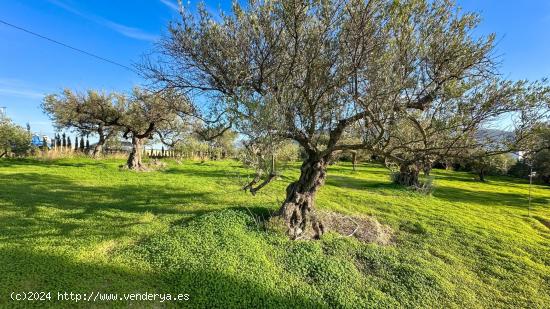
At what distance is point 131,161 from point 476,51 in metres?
15.7

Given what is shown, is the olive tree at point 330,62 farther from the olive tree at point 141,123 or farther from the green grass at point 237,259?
the olive tree at point 141,123

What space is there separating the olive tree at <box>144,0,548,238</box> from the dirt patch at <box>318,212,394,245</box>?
930mm

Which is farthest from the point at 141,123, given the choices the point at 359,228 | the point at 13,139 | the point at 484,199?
the point at 484,199

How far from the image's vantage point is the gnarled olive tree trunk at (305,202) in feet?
20.7

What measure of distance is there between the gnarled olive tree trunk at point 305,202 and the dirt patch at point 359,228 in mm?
517

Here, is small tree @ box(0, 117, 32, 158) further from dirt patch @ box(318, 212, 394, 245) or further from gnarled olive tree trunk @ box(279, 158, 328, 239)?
dirt patch @ box(318, 212, 394, 245)

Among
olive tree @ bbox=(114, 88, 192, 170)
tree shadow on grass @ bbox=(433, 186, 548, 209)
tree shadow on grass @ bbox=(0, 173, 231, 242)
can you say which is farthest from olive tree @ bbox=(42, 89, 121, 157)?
tree shadow on grass @ bbox=(433, 186, 548, 209)

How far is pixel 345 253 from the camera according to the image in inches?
223

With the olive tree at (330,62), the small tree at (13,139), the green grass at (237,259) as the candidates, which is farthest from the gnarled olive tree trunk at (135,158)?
the olive tree at (330,62)

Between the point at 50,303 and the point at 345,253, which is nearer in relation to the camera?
the point at 50,303

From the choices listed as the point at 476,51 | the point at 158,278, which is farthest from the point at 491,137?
the point at 158,278

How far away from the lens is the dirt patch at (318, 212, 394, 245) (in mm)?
6703

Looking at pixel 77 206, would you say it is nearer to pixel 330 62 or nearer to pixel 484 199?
pixel 330 62

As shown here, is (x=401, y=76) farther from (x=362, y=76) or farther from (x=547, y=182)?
(x=547, y=182)
